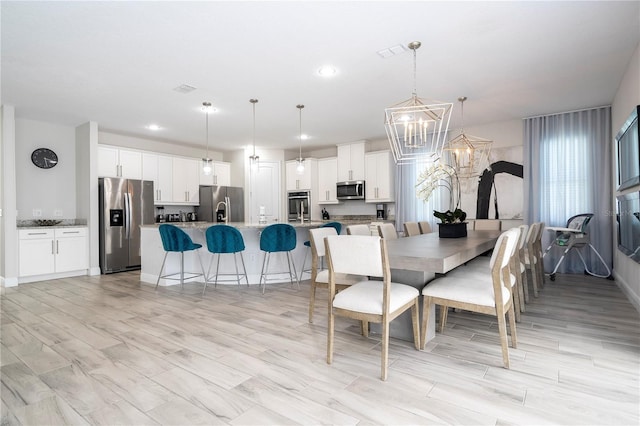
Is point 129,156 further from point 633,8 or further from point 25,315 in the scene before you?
point 633,8

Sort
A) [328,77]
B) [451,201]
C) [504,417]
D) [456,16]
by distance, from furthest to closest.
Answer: [451,201] < [328,77] < [456,16] < [504,417]

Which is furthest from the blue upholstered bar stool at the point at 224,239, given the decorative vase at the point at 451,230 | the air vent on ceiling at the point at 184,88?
the decorative vase at the point at 451,230

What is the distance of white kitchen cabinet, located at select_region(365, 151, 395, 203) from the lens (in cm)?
684

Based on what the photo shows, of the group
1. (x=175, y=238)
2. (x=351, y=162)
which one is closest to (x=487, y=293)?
(x=175, y=238)

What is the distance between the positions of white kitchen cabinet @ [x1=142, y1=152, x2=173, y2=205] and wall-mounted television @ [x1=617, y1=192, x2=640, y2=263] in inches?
280

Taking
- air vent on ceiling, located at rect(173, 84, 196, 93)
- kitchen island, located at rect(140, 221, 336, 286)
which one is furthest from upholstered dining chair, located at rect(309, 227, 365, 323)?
air vent on ceiling, located at rect(173, 84, 196, 93)

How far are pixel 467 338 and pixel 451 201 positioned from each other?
386cm

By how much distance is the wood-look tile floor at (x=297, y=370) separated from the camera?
1.73 meters

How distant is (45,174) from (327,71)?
5.11 metres

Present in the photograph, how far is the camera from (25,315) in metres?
3.48

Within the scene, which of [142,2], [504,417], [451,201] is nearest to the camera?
[504,417]

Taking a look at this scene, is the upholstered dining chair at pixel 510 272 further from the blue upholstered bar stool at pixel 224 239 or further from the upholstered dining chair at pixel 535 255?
the blue upholstered bar stool at pixel 224 239

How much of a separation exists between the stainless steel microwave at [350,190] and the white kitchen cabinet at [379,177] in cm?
13

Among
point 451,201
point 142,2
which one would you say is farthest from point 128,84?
point 451,201
